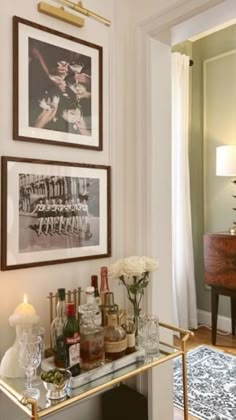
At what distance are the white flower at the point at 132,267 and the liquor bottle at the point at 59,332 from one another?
0.85 feet

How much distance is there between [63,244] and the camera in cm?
162

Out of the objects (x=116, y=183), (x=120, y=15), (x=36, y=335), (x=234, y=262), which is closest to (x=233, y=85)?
(x=234, y=262)

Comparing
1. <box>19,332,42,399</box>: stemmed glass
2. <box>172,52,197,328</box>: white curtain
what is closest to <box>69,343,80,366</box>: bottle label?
<box>19,332,42,399</box>: stemmed glass

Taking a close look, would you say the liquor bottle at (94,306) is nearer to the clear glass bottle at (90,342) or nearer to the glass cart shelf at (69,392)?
the clear glass bottle at (90,342)

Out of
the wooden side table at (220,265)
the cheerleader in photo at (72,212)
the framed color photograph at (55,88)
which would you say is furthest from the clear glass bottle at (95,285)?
the wooden side table at (220,265)

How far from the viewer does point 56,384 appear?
47.7 inches

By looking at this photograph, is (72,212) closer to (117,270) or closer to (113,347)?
(117,270)

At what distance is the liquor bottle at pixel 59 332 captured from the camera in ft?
4.43

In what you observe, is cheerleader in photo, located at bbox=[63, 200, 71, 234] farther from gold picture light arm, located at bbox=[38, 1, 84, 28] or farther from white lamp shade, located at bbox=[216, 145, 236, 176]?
white lamp shade, located at bbox=[216, 145, 236, 176]

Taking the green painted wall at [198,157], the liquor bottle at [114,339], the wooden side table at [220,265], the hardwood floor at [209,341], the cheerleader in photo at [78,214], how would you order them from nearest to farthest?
1. the liquor bottle at [114,339]
2. the cheerleader in photo at [78,214]
3. the wooden side table at [220,265]
4. the hardwood floor at [209,341]
5. the green painted wall at [198,157]

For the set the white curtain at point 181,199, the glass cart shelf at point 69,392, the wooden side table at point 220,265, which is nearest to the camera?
the glass cart shelf at point 69,392

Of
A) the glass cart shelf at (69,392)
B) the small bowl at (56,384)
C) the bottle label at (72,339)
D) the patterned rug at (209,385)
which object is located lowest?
the patterned rug at (209,385)

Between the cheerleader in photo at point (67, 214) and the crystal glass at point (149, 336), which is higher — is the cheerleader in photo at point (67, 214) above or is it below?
above

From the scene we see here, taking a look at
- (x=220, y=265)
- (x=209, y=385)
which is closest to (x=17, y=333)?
(x=209, y=385)
